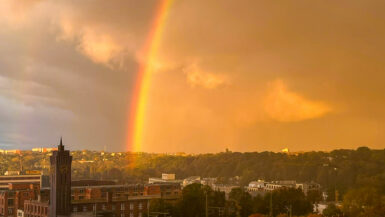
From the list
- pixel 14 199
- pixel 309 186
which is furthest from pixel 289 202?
pixel 309 186

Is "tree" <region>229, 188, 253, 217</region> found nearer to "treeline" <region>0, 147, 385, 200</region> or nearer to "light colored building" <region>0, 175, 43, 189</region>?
"treeline" <region>0, 147, 385, 200</region>

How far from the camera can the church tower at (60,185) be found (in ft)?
206

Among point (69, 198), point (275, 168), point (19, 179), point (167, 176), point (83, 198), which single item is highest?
point (275, 168)

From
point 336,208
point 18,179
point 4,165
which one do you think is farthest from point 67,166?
point 4,165

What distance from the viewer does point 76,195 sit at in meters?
72.8

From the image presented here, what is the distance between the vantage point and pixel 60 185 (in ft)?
209

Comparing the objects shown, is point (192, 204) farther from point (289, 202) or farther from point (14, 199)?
point (14, 199)

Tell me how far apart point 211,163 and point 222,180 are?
26607mm

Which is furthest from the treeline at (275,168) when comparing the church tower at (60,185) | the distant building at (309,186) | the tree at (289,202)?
the church tower at (60,185)

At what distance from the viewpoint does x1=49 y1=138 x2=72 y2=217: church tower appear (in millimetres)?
62906

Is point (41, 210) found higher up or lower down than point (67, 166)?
lower down

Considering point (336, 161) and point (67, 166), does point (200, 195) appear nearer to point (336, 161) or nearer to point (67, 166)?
point (67, 166)

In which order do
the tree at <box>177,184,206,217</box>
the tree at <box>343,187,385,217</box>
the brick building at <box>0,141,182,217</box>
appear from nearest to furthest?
the brick building at <box>0,141,182,217</box>
the tree at <box>177,184,206,217</box>
the tree at <box>343,187,385,217</box>

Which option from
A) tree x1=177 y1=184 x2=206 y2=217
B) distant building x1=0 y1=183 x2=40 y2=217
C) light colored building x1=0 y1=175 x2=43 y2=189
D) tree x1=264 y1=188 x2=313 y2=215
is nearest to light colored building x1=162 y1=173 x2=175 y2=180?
light colored building x1=0 y1=175 x2=43 y2=189
